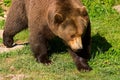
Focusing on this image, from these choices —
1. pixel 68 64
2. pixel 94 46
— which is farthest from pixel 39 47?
pixel 94 46

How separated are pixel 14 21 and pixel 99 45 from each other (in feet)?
5.36

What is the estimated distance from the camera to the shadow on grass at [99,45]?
706 cm

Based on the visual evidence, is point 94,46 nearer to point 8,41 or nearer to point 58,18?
point 58,18

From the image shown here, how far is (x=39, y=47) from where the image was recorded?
664 centimetres

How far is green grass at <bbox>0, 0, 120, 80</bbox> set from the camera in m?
6.21

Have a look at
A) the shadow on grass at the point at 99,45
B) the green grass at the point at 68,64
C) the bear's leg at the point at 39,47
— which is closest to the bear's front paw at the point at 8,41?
the green grass at the point at 68,64

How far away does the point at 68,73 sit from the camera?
6.27m

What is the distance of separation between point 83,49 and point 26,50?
3.93 feet

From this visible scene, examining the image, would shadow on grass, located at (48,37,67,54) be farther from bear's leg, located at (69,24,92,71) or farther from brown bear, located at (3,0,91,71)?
bear's leg, located at (69,24,92,71)

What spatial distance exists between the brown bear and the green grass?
0.15m

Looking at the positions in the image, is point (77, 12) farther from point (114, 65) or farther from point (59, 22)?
point (114, 65)

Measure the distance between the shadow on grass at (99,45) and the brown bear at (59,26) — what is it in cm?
Result: 43

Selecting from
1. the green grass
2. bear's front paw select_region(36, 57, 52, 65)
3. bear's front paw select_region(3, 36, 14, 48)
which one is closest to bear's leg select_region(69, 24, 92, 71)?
the green grass

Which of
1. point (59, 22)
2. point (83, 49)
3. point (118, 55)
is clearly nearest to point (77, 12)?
point (59, 22)
